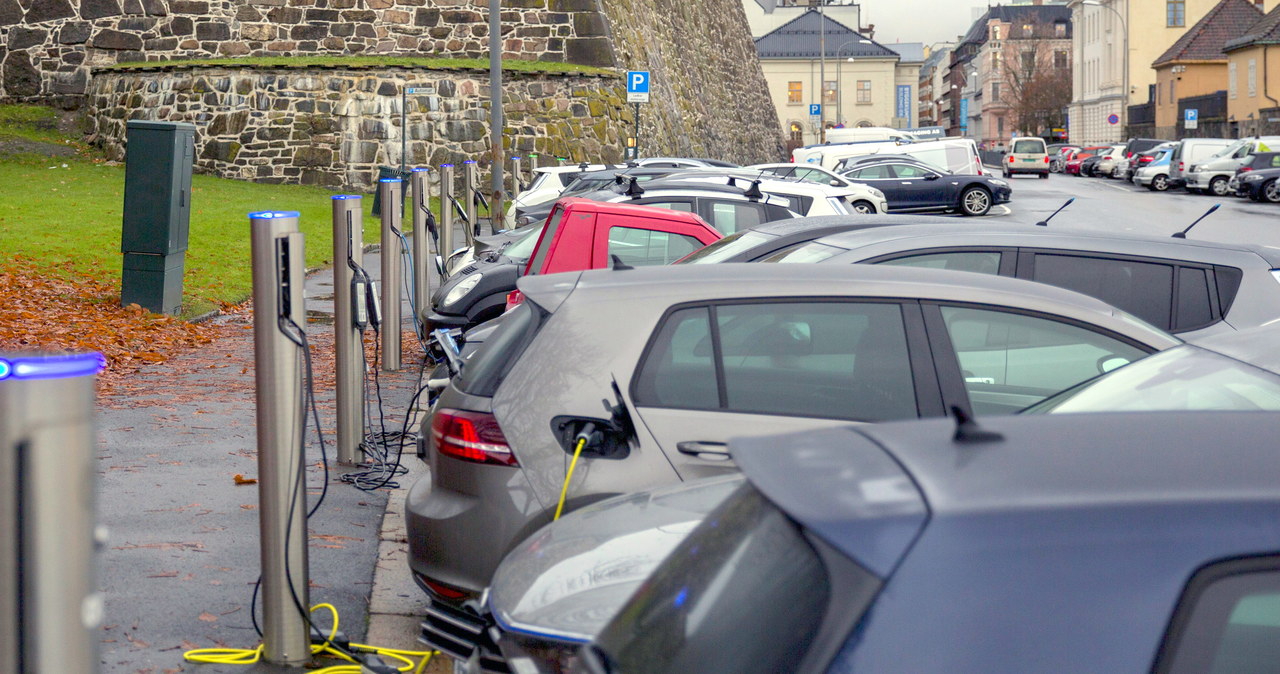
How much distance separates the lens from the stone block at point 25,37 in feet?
111

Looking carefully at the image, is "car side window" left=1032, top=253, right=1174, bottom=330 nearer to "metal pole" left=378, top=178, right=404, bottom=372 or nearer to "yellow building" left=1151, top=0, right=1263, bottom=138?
"metal pole" left=378, top=178, right=404, bottom=372

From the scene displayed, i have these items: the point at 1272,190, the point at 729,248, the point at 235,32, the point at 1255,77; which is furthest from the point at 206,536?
the point at 1255,77

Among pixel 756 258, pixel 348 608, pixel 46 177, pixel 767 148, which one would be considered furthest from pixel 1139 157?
pixel 348 608

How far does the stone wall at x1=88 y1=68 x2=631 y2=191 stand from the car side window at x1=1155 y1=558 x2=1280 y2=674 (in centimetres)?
3014

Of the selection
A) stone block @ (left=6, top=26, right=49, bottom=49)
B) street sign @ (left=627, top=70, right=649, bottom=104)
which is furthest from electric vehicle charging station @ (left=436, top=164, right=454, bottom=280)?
stone block @ (left=6, top=26, right=49, bottom=49)

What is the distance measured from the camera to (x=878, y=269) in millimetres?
4766

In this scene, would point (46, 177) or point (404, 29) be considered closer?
point (46, 177)

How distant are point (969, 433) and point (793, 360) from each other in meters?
2.37

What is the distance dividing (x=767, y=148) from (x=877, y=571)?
6160cm

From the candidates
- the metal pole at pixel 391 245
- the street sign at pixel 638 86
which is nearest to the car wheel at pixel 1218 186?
the street sign at pixel 638 86

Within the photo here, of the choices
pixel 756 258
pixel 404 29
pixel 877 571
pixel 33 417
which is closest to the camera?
pixel 877 571

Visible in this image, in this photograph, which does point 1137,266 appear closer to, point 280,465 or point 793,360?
point 793,360

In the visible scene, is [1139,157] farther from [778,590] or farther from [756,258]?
[778,590]

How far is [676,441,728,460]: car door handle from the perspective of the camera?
14.0ft
